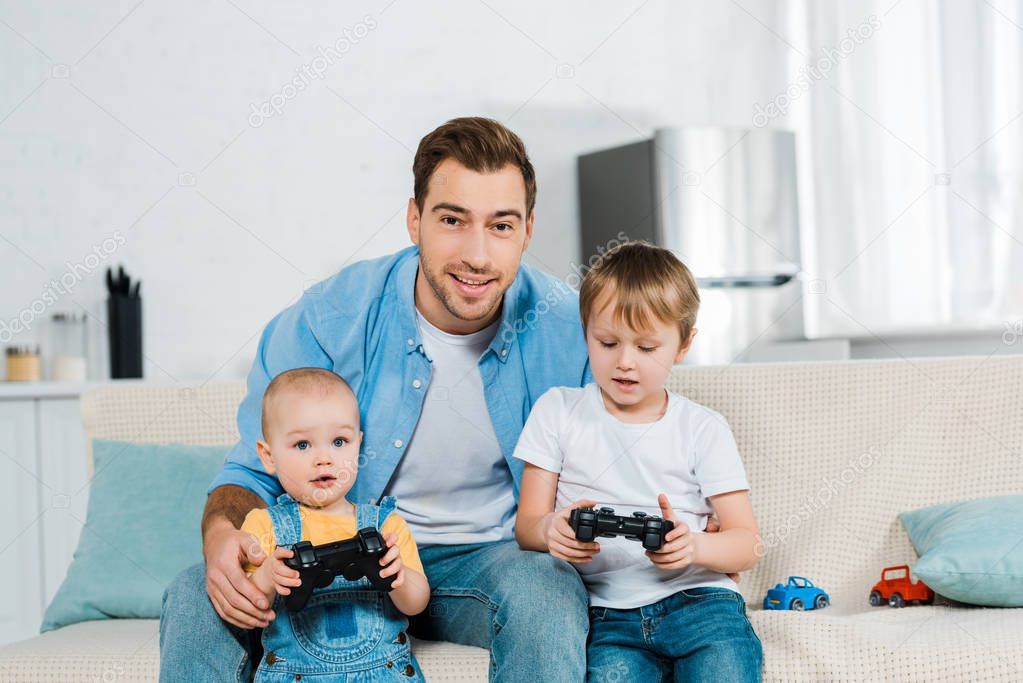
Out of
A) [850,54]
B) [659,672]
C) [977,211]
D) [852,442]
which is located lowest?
[659,672]

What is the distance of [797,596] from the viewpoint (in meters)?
1.69

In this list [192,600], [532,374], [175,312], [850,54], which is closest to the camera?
[192,600]

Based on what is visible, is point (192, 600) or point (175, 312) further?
point (175, 312)

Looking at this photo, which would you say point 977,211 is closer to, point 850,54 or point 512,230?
point 850,54

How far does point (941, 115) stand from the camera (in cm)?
354

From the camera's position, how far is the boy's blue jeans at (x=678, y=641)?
134cm

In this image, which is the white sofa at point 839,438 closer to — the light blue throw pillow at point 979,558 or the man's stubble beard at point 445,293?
the light blue throw pillow at point 979,558

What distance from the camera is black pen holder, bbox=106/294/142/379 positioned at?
124 inches

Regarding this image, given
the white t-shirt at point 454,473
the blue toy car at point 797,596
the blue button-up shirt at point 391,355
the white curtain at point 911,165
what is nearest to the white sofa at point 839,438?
the blue toy car at point 797,596

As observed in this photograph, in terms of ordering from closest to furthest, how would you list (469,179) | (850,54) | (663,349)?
1. (663,349)
2. (469,179)
3. (850,54)

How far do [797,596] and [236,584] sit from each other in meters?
0.92

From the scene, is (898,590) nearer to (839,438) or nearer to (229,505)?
(839,438)

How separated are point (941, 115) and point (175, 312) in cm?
266

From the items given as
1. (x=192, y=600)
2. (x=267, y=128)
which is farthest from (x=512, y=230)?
(x=267, y=128)
